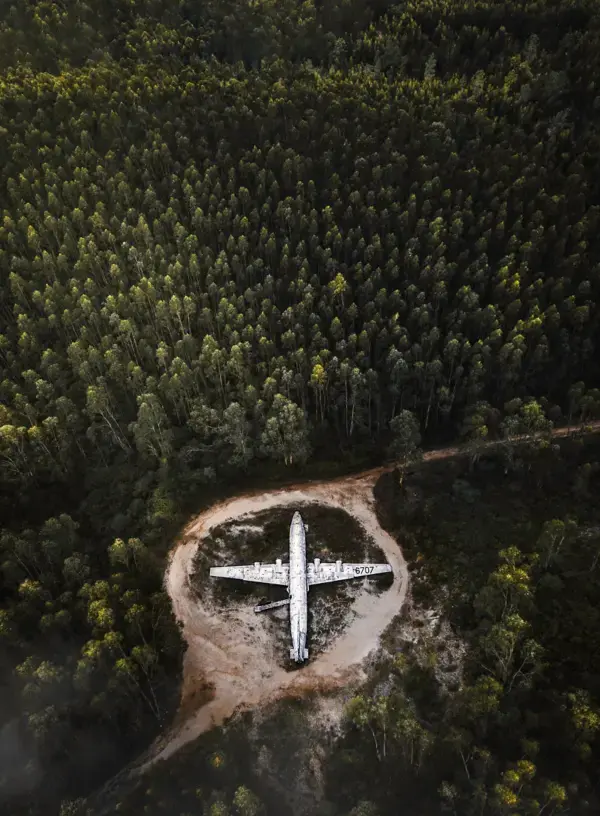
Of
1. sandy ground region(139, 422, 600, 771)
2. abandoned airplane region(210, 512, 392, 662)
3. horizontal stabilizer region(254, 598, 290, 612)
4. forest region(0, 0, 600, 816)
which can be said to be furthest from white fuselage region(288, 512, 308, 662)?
forest region(0, 0, 600, 816)

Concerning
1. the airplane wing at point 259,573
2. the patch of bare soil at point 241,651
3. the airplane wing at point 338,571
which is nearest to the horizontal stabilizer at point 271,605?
the patch of bare soil at point 241,651

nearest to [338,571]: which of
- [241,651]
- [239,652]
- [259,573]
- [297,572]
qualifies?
[297,572]

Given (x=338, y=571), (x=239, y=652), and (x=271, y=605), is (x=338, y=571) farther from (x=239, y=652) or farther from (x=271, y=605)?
(x=239, y=652)

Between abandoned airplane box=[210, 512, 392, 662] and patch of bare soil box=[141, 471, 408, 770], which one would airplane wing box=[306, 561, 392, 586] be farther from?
patch of bare soil box=[141, 471, 408, 770]

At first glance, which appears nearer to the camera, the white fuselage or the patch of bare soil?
the patch of bare soil

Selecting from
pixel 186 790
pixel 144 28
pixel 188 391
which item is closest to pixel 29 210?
pixel 188 391
